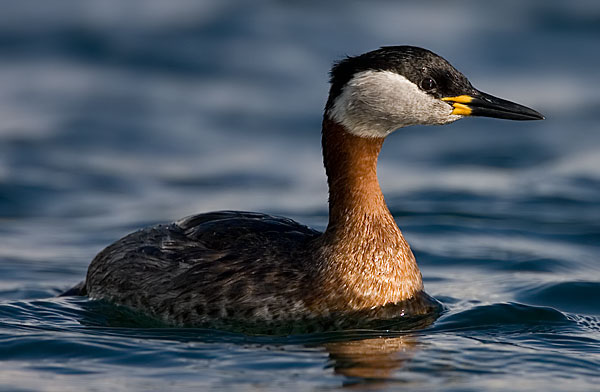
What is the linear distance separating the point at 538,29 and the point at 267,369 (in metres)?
15.9

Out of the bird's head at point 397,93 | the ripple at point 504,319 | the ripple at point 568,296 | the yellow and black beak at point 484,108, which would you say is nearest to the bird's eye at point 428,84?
the bird's head at point 397,93

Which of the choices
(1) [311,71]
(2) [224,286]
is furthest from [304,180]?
(2) [224,286]

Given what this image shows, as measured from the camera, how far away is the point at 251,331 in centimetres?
920

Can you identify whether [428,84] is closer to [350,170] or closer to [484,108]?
[484,108]

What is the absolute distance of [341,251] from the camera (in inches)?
376

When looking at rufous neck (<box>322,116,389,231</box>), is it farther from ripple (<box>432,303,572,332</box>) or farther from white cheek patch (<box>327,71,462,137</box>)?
ripple (<box>432,303,572,332</box>)

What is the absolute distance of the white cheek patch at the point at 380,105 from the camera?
9.54 metres

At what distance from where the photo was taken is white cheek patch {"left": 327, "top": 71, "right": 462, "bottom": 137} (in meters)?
9.54

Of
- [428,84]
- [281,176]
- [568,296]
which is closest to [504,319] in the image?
[568,296]

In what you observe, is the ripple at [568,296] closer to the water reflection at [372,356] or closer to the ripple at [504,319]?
the ripple at [504,319]

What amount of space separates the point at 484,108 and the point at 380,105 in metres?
0.93

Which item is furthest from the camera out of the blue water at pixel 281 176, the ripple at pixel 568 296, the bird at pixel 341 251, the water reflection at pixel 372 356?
the ripple at pixel 568 296

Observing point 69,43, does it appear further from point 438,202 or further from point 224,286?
point 224,286

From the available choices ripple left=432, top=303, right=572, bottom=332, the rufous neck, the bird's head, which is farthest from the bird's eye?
ripple left=432, top=303, right=572, bottom=332
